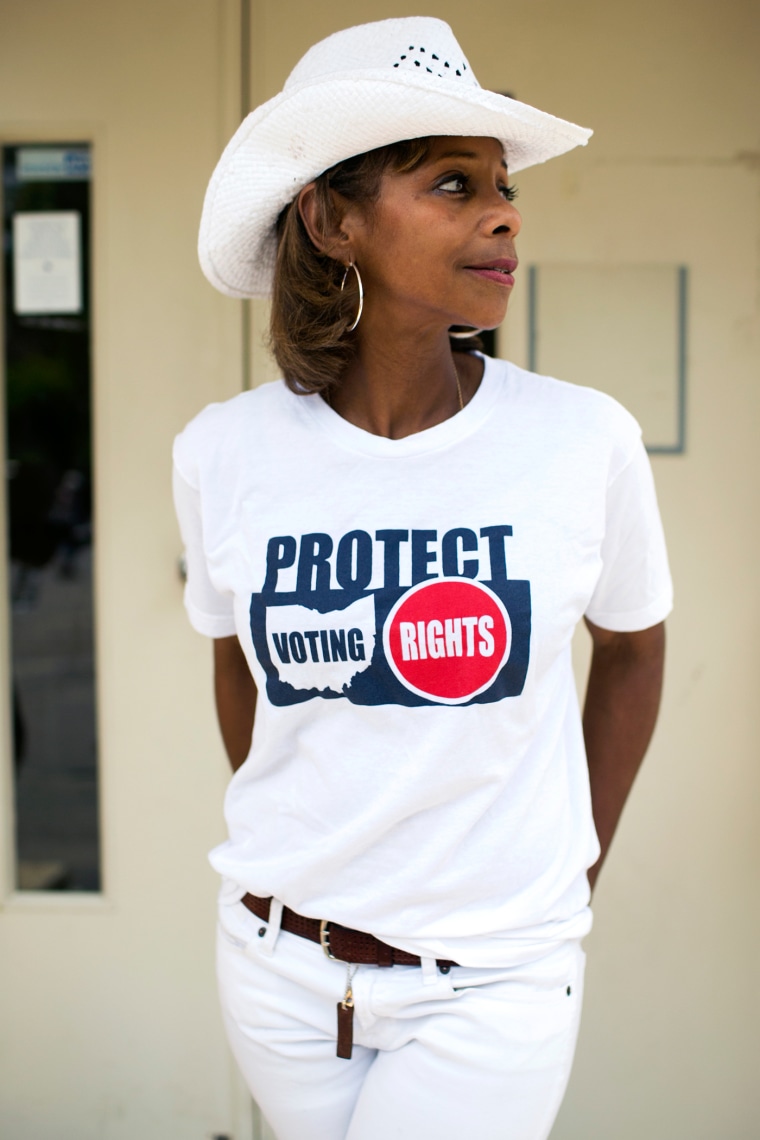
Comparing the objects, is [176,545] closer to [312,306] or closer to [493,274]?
[312,306]

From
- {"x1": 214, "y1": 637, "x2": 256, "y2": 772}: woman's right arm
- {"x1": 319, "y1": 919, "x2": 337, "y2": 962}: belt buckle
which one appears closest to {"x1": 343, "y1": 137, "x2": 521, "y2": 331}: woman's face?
{"x1": 214, "y1": 637, "x2": 256, "y2": 772}: woman's right arm

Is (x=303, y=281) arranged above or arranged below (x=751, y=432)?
above

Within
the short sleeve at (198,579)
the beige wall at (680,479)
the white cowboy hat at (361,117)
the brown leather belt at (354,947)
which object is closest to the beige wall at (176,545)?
the beige wall at (680,479)

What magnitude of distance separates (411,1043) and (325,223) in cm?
105

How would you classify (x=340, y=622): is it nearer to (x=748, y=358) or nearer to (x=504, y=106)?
(x=504, y=106)

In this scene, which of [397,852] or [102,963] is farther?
[102,963]

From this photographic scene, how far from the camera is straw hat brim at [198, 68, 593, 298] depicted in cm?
119

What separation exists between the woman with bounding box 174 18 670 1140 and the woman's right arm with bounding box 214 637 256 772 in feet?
0.80

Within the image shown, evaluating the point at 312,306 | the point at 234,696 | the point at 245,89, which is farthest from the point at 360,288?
the point at 245,89

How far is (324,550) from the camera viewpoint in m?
1.28

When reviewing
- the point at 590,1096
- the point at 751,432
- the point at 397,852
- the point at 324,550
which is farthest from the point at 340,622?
the point at 590,1096

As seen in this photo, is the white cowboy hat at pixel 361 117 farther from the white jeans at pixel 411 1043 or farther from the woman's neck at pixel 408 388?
the white jeans at pixel 411 1043

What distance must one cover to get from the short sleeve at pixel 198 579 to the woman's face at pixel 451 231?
437mm

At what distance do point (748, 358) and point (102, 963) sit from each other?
73.5 inches
